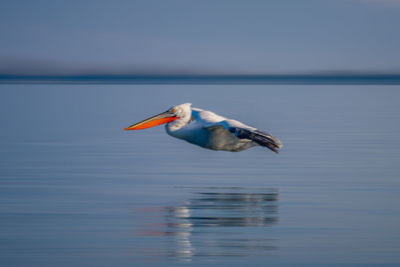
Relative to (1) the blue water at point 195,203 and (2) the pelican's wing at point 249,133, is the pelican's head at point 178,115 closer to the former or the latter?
(2) the pelican's wing at point 249,133

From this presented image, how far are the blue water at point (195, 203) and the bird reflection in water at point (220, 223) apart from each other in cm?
1

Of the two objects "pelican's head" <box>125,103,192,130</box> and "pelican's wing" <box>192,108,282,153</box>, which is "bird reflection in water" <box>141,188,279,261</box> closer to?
"pelican's wing" <box>192,108,282,153</box>

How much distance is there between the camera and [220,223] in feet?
24.0

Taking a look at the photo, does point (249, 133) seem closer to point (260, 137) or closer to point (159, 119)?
point (260, 137)

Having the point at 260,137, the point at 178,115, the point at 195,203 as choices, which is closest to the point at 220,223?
the point at 195,203

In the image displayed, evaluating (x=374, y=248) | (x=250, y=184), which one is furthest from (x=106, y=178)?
(x=374, y=248)

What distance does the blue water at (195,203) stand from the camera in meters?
6.30

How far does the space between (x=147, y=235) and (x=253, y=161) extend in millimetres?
5684

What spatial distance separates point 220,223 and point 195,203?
1.10 metres

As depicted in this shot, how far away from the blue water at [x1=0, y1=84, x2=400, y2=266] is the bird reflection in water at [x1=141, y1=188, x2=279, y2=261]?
0.01 m

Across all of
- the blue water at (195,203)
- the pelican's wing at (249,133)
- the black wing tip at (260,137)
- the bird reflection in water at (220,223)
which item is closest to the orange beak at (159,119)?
the blue water at (195,203)

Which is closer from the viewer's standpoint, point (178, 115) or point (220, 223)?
point (220, 223)

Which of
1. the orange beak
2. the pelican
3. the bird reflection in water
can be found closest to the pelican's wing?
the pelican

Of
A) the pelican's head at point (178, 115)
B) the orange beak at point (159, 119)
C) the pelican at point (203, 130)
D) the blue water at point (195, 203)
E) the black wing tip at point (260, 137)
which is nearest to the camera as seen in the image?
the blue water at point (195, 203)
